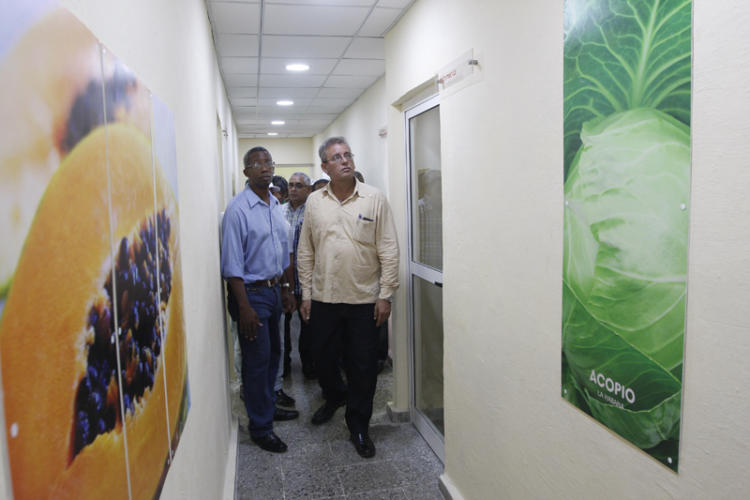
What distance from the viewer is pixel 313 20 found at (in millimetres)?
3289

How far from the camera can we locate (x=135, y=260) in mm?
827

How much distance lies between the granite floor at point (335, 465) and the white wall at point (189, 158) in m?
0.48

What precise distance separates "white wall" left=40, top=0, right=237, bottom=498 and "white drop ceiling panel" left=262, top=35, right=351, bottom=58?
1361 mm

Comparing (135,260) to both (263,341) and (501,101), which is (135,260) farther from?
(263,341)

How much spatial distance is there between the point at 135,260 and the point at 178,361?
440 mm

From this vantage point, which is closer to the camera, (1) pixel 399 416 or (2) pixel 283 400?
(1) pixel 399 416

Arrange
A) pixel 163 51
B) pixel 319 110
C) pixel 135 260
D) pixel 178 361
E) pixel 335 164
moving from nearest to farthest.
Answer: pixel 135 260 < pixel 178 361 < pixel 163 51 < pixel 335 164 < pixel 319 110

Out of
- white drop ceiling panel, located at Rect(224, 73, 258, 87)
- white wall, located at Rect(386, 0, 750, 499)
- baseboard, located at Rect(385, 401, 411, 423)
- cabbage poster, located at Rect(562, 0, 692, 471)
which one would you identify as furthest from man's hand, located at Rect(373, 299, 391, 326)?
white drop ceiling panel, located at Rect(224, 73, 258, 87)

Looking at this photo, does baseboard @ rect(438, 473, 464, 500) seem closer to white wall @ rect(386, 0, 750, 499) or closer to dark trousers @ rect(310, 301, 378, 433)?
white wall @ rect(386, 0, 750, 499)

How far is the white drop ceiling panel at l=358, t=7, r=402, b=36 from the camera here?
3104mm

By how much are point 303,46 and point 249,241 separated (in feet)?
5.72

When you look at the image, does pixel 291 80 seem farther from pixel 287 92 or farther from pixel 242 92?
pixel 242 92

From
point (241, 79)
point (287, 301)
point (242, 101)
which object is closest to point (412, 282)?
point (287, 301)

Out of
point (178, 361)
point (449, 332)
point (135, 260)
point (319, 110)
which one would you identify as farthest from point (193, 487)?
point (319, 110)
